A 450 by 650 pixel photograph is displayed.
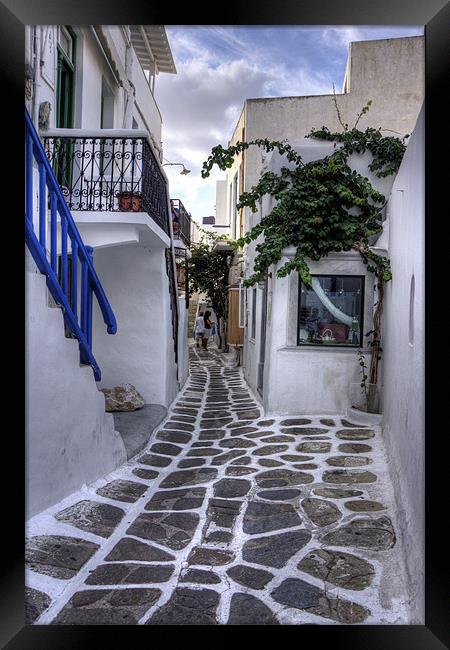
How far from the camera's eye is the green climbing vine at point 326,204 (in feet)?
26.7

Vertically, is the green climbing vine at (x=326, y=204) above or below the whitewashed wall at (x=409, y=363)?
above

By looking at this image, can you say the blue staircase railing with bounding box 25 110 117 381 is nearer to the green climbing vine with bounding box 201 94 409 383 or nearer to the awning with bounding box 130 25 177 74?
the green climbing vine with bounding box 201 94 409 383

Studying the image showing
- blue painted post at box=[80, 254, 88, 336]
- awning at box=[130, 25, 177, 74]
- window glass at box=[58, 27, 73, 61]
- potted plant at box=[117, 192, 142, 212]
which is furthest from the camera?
awning at box=[130, 25, 177, 74]

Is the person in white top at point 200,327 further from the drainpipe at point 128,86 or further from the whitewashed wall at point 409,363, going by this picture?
the whitewashed wall at point 409,363

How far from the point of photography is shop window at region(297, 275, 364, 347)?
8547 millimetres

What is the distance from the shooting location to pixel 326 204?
823cm

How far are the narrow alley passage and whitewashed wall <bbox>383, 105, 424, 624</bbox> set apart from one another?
0.79ft

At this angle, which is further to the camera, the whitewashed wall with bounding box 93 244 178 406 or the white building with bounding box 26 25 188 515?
the whitewashed wall with bounding box 93 244 178 406

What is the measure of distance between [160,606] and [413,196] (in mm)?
3826

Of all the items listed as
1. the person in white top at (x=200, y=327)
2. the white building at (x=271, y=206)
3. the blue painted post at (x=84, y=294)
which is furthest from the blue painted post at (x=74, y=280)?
the person in white top at (x=200, y=327)

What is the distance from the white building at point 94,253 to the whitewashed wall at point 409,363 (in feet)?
8.99

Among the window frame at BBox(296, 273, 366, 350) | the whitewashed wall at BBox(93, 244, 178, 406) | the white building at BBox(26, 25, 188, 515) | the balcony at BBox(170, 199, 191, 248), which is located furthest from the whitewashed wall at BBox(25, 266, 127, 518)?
the balcony at BBox(170, 199, 191, 248)
